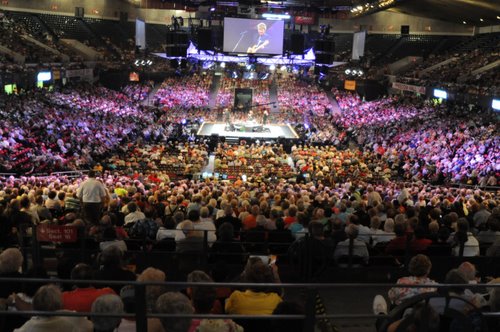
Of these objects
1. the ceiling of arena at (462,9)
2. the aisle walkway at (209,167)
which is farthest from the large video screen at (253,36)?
the ceiling of arena at (462,9)

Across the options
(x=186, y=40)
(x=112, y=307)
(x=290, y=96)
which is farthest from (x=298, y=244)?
(x=290, y=96)

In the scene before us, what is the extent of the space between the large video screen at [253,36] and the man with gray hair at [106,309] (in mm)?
30408

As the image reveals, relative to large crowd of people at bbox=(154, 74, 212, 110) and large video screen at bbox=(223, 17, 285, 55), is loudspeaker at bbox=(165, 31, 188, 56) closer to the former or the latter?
large video screen at bbox=(223, 17, 285, 55)

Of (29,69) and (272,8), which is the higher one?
(272,8)

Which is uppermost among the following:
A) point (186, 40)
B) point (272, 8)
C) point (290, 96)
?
point (272, 8)

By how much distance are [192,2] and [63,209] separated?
28766 millimetres

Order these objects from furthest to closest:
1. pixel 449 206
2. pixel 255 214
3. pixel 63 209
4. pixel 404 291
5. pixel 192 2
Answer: pixel 192 2, pixel 449 206, pixel 63 209, pixel 255 214, pixel 404 291

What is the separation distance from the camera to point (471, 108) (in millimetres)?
29312

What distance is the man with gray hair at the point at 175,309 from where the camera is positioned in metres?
3.58

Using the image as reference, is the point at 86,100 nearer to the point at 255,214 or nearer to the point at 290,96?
the point at 290,96

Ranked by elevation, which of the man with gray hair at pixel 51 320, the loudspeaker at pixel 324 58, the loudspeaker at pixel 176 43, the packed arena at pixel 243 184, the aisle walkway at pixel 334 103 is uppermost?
the loudspeaker at pixel 176 43

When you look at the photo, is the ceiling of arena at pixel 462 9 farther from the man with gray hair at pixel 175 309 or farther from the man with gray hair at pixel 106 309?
the man with gray hair at pixel 106 309

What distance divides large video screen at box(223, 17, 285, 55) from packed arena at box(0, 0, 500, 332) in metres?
0.09

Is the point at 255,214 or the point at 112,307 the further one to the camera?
the point at 255,214
